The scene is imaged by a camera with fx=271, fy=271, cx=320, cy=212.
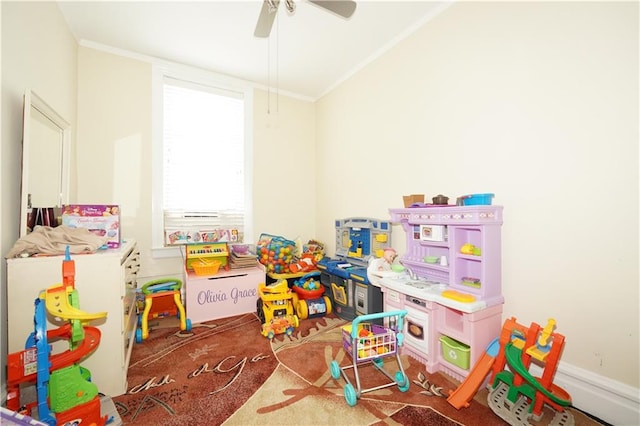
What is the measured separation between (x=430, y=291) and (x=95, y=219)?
2.77 m

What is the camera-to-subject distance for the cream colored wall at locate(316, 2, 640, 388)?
1.56 m

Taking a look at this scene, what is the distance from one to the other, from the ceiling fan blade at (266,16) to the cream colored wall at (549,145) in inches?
60.9

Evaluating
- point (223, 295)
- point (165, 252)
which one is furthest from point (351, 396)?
point (165, 252)

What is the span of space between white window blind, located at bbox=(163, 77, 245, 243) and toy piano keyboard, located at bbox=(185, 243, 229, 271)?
25 cm

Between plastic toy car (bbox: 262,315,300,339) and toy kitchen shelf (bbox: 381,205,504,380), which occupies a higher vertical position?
toy kitchen shelf (bbox: 381,205,504,380)

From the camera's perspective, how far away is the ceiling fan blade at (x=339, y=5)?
1.79 meters

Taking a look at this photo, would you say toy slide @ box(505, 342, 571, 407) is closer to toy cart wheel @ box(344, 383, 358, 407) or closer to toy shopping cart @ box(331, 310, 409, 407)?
toy shopping cart @ box(331, 310, 409, 407)

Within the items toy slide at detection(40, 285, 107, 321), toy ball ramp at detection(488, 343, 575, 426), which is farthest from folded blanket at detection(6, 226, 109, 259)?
toy ball ramp at detection(488, 343, 575, 426)

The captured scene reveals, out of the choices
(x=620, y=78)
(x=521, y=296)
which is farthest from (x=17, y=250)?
(x=620, y=78)

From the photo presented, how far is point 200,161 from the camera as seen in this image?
A: 11.7 ft

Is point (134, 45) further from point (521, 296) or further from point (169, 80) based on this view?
point (521, 296)

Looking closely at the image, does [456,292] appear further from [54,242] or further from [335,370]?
[54,242]

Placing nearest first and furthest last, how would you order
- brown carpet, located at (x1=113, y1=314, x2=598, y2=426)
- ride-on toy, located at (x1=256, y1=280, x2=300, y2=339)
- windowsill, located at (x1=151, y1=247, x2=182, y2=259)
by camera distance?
brown carpet, located at (x1=113, y1=314, x2=598, y2=426) → ride-on toy, located at (x1=256, y1=280, x2=300, y2=339) → windowsill, located at (x1=151, y1=247, x2=182, y2=259)

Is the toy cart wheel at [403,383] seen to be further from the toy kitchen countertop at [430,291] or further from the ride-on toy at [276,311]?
the ride-on toy at [276,311]
